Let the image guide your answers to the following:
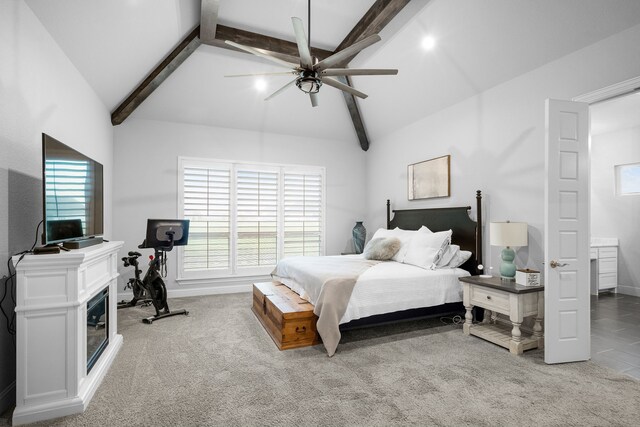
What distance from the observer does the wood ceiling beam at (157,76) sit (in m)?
3.94

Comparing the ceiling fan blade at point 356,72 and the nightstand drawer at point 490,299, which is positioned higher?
the ceiling fan blade at point 356,72

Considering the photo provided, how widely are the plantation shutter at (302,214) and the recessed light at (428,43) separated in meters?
2.98

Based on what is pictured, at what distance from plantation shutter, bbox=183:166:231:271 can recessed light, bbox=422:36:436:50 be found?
11.8 ft

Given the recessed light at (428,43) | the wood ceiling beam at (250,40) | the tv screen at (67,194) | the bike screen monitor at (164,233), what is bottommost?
the bike screen monitor at (164,233)

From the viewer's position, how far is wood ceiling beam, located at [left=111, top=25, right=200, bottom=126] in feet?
12.9

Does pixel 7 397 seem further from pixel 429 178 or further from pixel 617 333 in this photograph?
pixel 617 333

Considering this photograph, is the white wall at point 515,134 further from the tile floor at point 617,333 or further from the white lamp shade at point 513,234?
the tile floor at point 617,333

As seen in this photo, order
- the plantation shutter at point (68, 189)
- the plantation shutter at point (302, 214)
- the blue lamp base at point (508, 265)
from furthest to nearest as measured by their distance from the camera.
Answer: the plantation shutter at point (302, 214) < the blue lamp base at point (508, 265) < the plantation shutter at point (68, 189)

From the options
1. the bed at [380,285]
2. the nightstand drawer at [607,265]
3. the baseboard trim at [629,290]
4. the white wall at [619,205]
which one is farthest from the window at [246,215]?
the baseboard trim at [629,290]

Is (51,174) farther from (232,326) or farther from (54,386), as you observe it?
(232,326)

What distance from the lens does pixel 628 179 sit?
538cm

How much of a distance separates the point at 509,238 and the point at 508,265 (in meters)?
0.32

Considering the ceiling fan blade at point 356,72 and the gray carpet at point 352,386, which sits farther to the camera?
the ceiling fan blade at point 356,72

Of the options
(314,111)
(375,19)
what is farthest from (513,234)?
(314,111)
